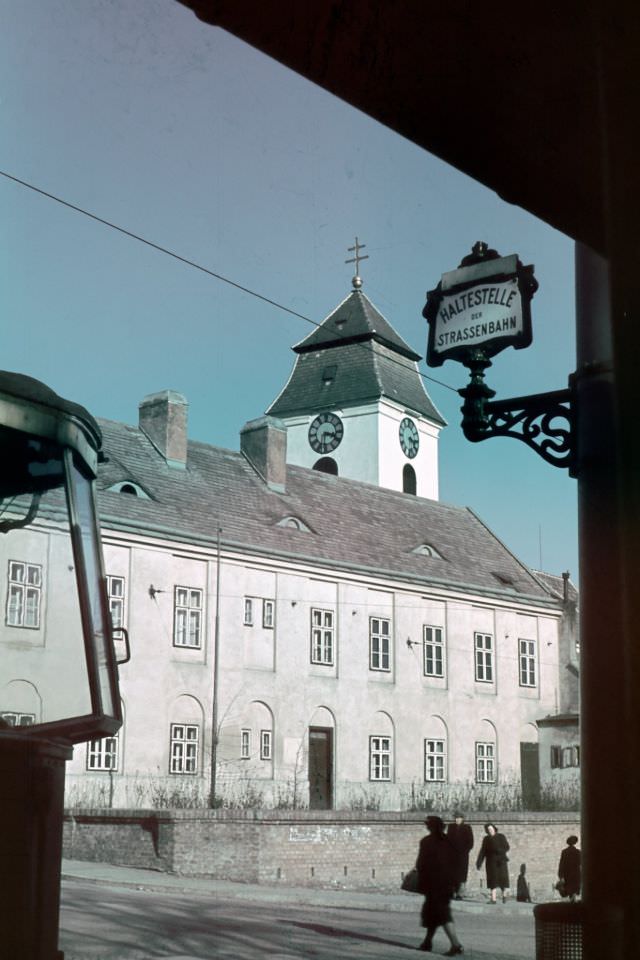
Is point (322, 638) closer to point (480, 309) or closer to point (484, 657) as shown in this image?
point (484, 657)

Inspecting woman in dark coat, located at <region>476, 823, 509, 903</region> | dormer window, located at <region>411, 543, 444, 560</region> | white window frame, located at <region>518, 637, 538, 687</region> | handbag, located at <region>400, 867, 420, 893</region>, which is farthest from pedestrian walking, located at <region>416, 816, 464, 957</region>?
dormer window, located at <region>411, 543, 444, 560</region>

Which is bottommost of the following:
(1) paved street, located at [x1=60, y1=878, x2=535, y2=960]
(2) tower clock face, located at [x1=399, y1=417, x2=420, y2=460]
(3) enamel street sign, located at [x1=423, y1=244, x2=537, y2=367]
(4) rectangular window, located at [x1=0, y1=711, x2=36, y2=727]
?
(1) paved street, located at [x1=60, y1=878, x2=535, y2=960]

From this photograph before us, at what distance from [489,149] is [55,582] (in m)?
1.65

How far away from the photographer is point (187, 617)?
2578 millimetres

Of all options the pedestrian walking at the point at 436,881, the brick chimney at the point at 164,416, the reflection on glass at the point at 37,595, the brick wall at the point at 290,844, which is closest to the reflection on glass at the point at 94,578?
the reflection on glass at the point at 37,595

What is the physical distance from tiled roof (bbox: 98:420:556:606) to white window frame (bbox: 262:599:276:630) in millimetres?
164

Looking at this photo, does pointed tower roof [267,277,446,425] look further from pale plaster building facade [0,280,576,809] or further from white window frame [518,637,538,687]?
→ white window frame [518,637,538,687]

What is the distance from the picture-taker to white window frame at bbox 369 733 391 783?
309 cm

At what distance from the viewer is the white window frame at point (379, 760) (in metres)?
3.09

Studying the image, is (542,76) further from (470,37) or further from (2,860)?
(2,860)

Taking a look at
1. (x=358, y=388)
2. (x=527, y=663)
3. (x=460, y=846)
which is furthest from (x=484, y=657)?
(x=358, y=388)

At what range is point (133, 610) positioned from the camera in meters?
2.33

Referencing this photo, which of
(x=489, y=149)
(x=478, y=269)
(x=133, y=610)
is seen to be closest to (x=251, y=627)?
(x=133, y=610)

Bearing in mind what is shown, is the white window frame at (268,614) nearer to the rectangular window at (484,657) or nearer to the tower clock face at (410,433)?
the tower clock face at (410,433)
